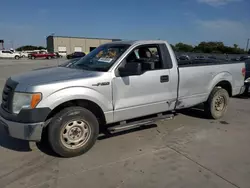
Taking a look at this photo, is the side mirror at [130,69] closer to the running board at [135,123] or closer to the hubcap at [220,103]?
the running board at [135,123]

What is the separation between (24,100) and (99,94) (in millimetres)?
1124

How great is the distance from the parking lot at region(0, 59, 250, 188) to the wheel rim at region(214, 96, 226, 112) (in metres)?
0.78

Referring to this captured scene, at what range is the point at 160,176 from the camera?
308 centimetres

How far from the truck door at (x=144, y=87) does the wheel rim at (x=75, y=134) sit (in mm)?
590

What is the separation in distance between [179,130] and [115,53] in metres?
2.19

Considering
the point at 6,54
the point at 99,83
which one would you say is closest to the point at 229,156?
the point at 99,83

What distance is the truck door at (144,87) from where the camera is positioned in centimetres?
385

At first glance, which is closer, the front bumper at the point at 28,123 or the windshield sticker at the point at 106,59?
the front bumper at the point at 28,123

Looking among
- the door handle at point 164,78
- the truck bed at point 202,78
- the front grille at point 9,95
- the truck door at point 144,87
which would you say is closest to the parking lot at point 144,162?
the truck door at point 144,87

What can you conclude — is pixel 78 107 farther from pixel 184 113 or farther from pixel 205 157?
pixel 184 113

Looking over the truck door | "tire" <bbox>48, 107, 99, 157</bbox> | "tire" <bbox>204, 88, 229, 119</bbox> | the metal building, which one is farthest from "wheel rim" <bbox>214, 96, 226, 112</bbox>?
the metal building

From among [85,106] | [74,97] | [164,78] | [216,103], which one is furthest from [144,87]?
[216,103]

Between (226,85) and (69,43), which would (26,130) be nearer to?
(226,85)

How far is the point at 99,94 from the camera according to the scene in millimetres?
3625
